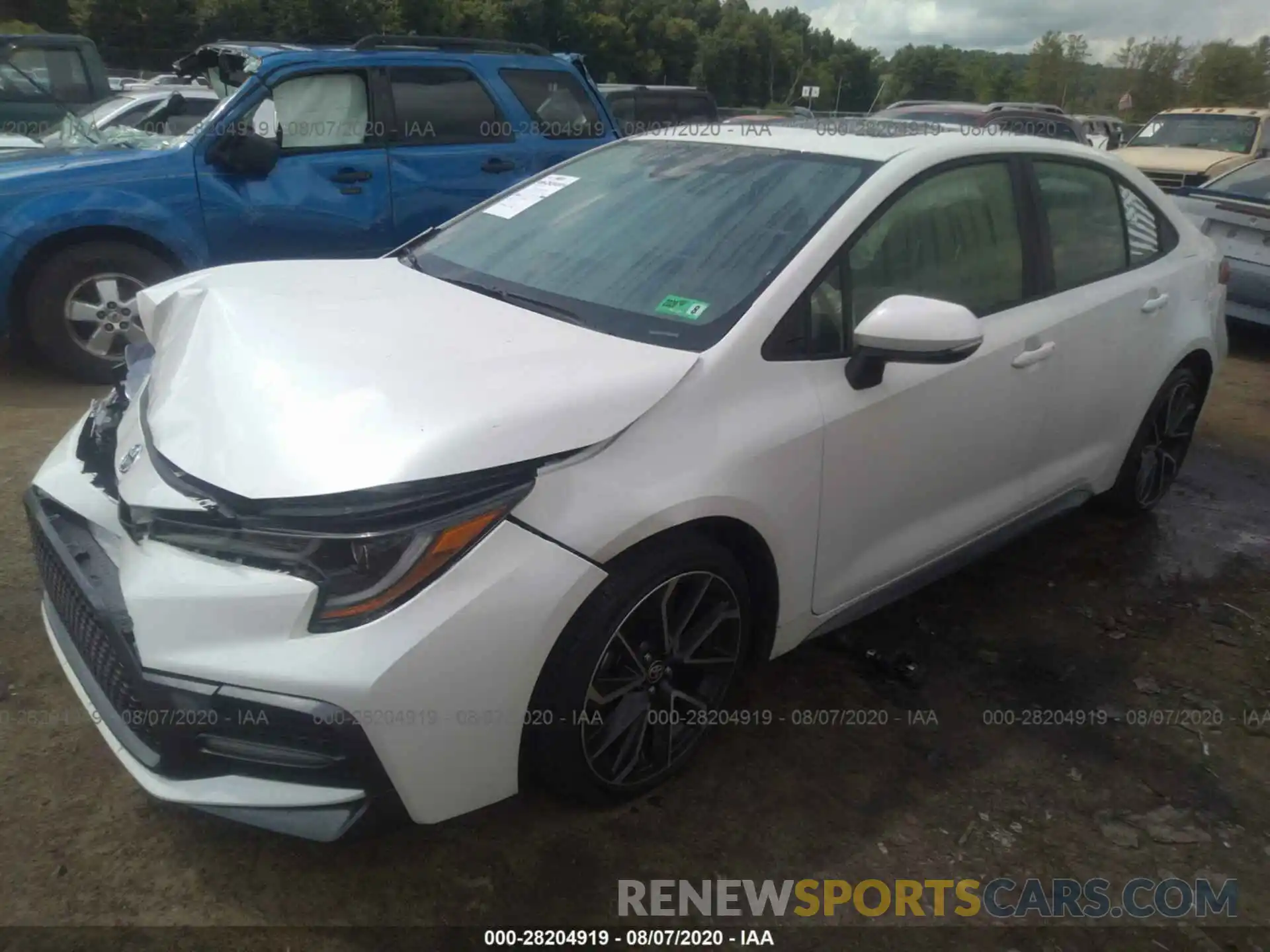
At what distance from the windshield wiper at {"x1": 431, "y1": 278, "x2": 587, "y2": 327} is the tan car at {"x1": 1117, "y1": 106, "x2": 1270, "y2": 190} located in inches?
424

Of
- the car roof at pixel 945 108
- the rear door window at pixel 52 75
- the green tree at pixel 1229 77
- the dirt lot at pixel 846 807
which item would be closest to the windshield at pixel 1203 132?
the car roof at pixel 945 108

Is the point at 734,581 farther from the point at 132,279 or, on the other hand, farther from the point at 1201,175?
the point at 1201,175

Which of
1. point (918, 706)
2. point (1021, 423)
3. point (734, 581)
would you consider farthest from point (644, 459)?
point (1021, 423)

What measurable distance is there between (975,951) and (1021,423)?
1634mm

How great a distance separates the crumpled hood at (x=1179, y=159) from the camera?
37.6ft

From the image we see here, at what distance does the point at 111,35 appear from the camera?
1576 inches

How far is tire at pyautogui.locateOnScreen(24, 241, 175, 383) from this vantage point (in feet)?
16.6

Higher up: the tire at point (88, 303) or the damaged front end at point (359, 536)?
the damaged front end at point (359, 536)

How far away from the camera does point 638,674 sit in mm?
2295

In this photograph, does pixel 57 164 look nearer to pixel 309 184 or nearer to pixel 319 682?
pixel 309 184

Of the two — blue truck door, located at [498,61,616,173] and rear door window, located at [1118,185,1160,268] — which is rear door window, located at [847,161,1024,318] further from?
blue truck door, located at [498,61,616,173]

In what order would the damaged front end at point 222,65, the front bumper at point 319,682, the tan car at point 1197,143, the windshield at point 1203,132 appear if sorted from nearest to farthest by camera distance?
the front bumper at point 319,682, the damaged front end at point 222,65, the tan car at point 1197,143, the windshield at point 1203,132

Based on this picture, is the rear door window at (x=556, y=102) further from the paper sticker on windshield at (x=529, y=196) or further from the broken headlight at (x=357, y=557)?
the broken headlight at (x=357, y=557)

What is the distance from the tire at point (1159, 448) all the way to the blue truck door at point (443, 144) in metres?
3.94
